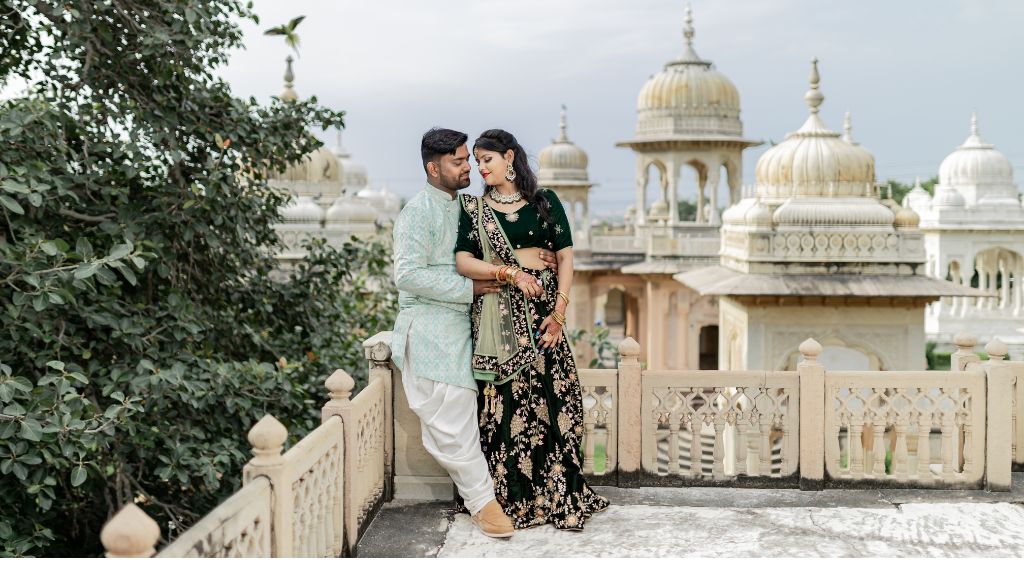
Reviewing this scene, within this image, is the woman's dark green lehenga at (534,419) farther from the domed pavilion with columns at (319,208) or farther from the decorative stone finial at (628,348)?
the domed pavilion with columns at (319,208)

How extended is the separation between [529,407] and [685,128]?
60.9 ft

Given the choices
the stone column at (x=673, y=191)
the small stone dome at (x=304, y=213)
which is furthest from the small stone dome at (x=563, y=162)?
the small stone dome at (x=304, y=213)

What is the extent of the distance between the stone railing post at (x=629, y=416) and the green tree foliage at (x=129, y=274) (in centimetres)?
184

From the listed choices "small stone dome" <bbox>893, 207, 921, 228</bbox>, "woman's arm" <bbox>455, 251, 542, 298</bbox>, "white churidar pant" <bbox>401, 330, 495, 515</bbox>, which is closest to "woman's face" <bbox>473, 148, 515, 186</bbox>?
"woman's arm" <bbox>455, 251, 542, 298</bbox>

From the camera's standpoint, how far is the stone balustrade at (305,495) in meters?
2.54

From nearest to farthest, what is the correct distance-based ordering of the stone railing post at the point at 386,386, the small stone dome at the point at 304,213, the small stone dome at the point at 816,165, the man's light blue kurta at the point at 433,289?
the man's light blue kurta at the point at 433,289 → the stone railing post at the point at 386,386 → the small stone dome at the point at 816,165 → the small stone dome at the point at 304,213

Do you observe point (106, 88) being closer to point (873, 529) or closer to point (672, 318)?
point (873, 529)

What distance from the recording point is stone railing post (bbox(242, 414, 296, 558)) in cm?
312

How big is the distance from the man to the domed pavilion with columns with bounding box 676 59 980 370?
7935 millimetres

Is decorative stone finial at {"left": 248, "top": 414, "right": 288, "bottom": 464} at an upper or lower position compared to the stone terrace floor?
upper

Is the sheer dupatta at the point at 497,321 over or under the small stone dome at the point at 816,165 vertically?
under

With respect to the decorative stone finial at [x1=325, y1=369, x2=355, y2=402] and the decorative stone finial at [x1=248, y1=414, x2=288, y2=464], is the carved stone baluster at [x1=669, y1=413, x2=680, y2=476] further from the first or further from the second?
the decorative stone finial at [x1=248, y1=414, x2=288, y2=464]

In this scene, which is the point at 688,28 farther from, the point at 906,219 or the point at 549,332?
the point at 549,332

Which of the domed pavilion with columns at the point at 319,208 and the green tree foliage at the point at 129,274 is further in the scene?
the domed pavilion with columns at the point at 319,208
